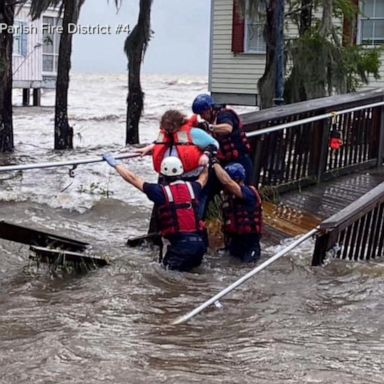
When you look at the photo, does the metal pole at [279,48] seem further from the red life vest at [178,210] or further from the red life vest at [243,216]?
the red life vest at [178,210]

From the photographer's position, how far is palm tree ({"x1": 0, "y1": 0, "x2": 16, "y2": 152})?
18.7 m

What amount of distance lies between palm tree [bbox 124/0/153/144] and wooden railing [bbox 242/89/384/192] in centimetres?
953

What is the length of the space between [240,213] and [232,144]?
0.89 metres

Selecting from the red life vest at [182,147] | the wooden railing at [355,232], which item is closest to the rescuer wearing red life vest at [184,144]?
the red life vest at [182,147]

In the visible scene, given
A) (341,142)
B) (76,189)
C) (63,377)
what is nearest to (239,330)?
(63,377)

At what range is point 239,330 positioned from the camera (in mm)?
6082

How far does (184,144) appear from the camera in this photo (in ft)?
25.5

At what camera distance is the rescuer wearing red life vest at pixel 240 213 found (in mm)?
7898

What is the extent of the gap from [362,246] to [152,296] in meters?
2.38

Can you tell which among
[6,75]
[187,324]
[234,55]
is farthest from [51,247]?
[234,55]

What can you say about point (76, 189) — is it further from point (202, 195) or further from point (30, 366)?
point (30, 366)

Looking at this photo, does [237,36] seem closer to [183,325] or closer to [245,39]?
[245,39]

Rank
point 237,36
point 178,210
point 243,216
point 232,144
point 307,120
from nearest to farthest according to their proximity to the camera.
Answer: point 178,210
point 243,216
point 232,144
point 307,120
point 237,36

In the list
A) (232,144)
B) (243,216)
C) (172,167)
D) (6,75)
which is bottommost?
(243,216)
